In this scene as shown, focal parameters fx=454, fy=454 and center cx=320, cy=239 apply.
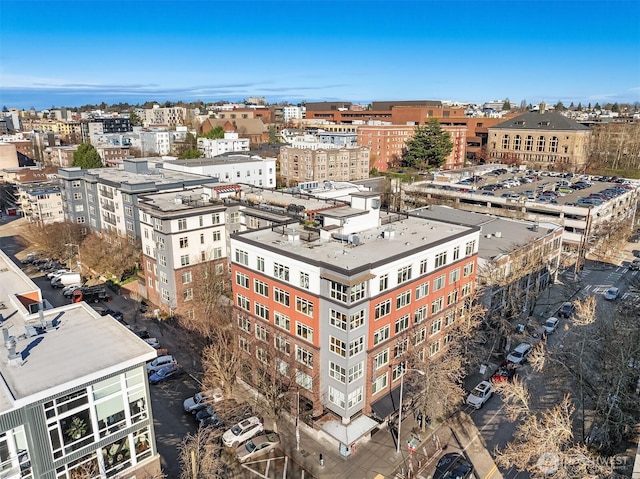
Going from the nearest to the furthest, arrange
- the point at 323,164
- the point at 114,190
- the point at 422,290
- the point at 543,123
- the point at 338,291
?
the point at 338,291, the point at 422,290, the point at 114,190, the point at 323,164, the point at 543,123

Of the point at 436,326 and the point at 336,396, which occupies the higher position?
the point at 436,326

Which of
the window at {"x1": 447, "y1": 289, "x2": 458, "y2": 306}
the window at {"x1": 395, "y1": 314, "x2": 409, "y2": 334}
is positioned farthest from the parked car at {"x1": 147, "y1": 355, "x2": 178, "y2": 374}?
the window at {"x1": 447, "y1": 289, "x2": 458, "y2": 306}

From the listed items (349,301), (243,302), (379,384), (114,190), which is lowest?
(379,384)

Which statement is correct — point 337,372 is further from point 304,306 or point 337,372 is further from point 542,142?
point 542,142

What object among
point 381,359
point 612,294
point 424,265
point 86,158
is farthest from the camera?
point 86,158

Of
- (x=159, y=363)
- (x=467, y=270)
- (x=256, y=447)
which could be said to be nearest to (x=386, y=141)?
(x=467, y=270)

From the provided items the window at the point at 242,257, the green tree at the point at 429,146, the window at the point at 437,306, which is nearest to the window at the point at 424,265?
the window at the point at 437,306
